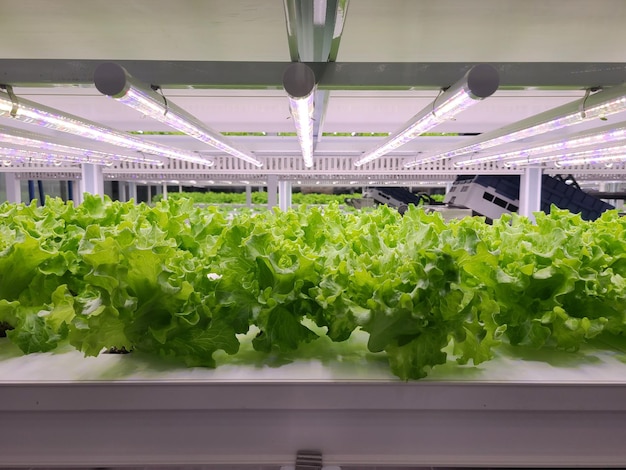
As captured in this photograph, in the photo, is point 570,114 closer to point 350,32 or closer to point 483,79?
point 483,79

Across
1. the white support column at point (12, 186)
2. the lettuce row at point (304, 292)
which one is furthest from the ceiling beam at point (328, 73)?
the white support column at point (12, 186)

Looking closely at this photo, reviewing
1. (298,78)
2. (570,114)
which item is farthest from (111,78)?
(570,114)

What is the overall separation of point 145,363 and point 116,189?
1036 centimetres

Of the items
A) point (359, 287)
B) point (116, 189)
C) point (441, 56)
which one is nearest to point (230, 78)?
point (441, 56)

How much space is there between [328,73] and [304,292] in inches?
60.8

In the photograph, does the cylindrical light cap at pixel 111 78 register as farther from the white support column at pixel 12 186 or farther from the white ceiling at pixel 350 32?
the white support column at pixel 12 186

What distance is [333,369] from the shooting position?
934mm

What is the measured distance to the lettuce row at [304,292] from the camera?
0.87 metres

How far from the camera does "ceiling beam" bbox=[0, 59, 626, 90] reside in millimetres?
2105

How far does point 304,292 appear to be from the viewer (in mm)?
994

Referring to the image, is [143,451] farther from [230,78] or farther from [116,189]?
[116,189]

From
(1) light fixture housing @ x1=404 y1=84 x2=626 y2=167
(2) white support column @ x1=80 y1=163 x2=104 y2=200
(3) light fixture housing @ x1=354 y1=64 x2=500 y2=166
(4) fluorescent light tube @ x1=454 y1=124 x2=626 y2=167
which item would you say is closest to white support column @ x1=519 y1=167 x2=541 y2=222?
(4) fluorescent light tube @ x1=454 y1=124 x2=626 y2=167

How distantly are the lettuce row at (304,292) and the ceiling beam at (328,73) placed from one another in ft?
4.14

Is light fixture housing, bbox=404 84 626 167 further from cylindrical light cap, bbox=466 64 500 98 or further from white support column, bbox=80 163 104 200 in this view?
white support column, bbox=80 163 104 200
